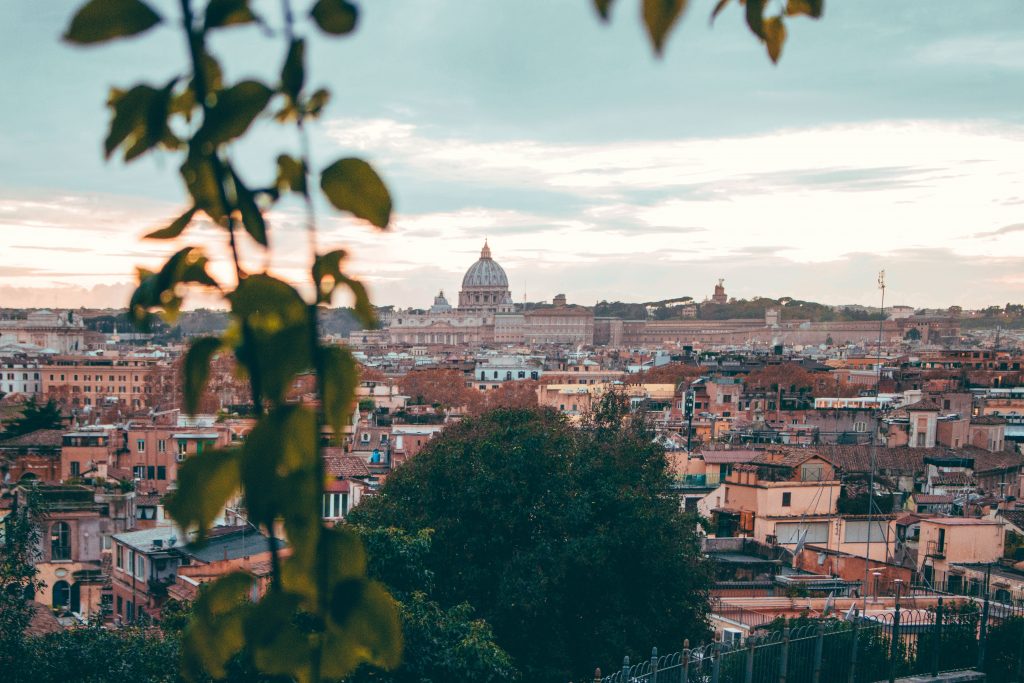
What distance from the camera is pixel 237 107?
501 mm

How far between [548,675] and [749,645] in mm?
2833

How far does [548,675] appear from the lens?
6691mm

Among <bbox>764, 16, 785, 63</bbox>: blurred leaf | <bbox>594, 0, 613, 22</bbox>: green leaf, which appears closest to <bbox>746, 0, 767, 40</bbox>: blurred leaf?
<bbox>764, 16, 785, 63</bbox>: blurred leaf

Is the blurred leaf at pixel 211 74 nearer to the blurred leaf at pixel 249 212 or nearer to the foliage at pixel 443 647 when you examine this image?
the blurred leaf at pixel 249 212

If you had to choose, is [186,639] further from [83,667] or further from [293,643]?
[83,667]

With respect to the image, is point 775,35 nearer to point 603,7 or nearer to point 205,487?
point 603,7

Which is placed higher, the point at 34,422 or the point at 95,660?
the point at 95,660

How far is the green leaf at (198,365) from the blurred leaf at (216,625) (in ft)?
0.35

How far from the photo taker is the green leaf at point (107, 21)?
1.57ft

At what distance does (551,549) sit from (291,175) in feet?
23.2


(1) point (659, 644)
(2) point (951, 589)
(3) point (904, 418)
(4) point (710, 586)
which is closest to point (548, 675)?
(1) point (659, 644)

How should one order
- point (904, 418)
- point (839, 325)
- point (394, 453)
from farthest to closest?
point (839, 325) < point (904, 418) < point (394, 453)

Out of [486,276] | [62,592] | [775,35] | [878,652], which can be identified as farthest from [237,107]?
[486,276]

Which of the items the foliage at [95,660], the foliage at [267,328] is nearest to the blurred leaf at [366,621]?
the foliage at [267,328]
